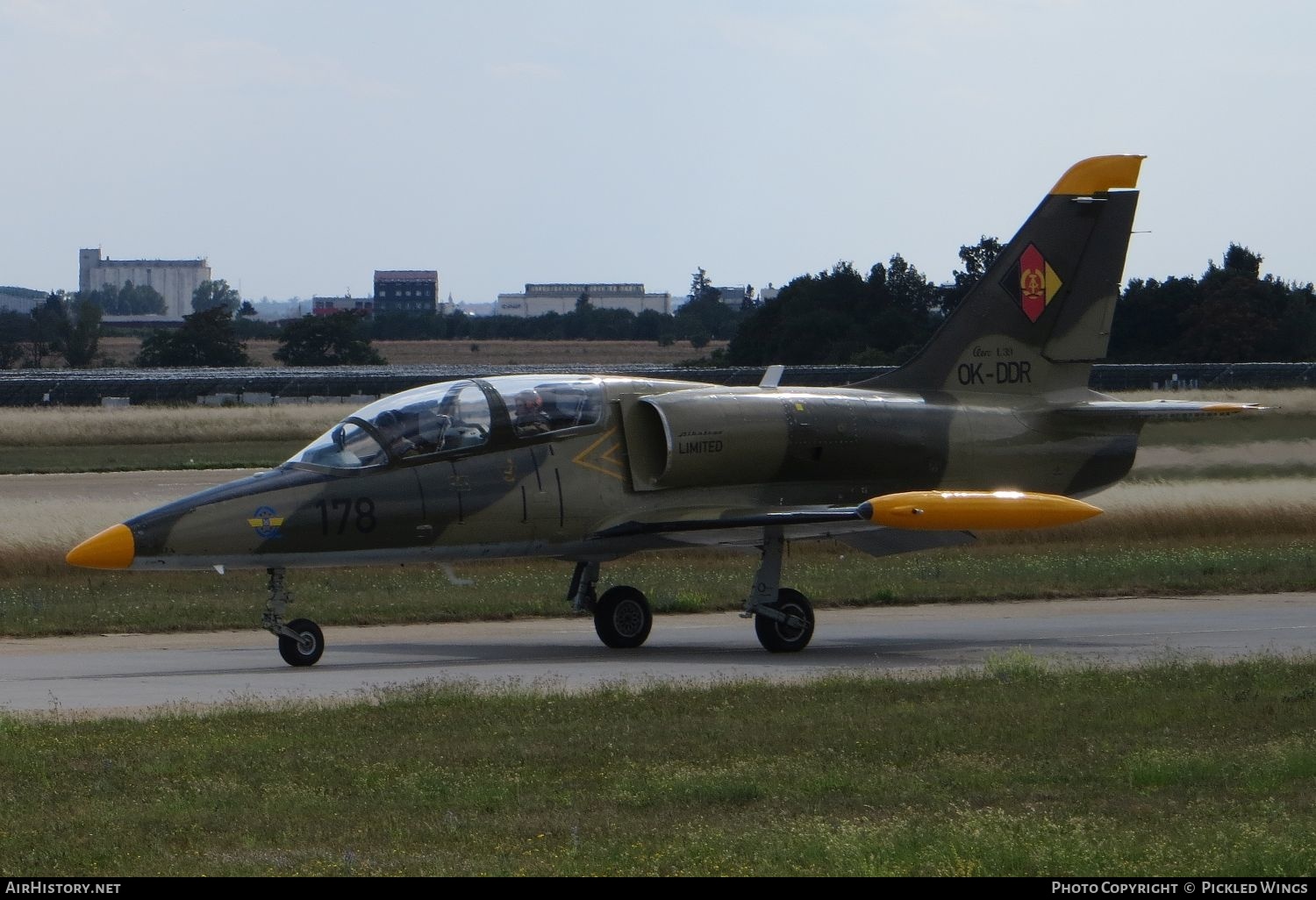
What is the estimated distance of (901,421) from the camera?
59.9ft

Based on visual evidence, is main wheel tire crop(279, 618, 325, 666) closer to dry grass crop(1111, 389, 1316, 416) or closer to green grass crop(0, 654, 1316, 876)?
green grass crop(0, 654, 1316, 876)

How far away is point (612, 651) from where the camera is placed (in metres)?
17.3

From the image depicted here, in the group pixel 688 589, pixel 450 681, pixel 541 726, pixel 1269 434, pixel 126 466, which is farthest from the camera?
pixel 126 466

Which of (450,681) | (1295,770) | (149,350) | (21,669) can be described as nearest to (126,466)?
(21,669)

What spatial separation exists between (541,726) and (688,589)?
10.7 meters

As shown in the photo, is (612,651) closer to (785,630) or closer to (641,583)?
(785,630)

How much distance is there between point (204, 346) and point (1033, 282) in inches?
3735

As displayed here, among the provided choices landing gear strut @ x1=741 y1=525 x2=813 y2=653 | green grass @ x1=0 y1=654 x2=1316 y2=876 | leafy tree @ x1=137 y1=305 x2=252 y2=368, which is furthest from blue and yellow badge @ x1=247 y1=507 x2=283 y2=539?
leafy tree @ x1=137 y1=305 x2=252 y2=368

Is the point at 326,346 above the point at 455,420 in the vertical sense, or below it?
below

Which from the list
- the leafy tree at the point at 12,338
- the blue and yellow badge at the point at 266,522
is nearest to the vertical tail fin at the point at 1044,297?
the blue and yellow badge at the point at 266,522

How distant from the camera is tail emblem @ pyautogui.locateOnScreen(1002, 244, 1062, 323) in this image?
64.2ft

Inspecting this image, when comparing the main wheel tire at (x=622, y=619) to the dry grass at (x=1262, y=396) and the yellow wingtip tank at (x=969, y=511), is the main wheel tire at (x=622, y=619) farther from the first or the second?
the dry grass at (x=1262, y=396)

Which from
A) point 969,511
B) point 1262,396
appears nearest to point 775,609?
point 969,511

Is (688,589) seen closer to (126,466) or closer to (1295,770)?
(1295,770)
